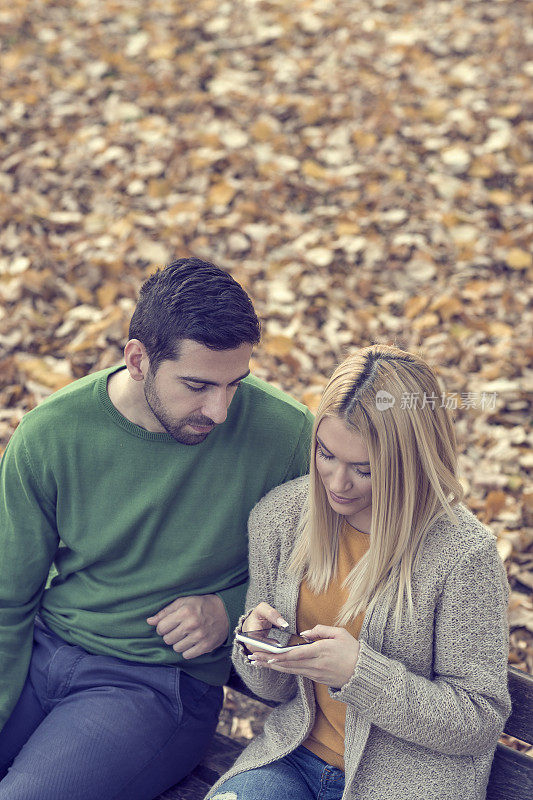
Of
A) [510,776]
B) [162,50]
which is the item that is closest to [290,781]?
[510,776]

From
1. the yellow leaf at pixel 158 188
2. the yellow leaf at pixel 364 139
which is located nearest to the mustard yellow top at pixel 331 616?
the yellow leaf at pixel 158 188

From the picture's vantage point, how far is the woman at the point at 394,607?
182 cm

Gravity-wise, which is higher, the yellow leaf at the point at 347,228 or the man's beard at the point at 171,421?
the man's beard at the point at 171,421

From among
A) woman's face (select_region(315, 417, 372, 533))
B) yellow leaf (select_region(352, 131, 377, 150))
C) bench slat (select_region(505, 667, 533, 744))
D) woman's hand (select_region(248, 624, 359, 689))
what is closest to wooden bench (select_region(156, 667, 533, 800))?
bench slat (select_region(505, 667, 533, 744))

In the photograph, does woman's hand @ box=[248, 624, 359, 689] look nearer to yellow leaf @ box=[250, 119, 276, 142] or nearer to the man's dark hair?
the man's dark hair

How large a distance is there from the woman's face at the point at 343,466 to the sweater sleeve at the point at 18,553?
76 centimetres

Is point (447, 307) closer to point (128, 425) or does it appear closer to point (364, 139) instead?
point (364, 139)

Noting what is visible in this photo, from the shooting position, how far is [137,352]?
6.84 feet

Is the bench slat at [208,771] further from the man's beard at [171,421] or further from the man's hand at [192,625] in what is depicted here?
the man's beard at [171,421]

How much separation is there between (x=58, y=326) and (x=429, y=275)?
1751 millimetres

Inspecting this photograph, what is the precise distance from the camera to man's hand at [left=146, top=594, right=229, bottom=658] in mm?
2182

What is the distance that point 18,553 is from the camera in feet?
7.29

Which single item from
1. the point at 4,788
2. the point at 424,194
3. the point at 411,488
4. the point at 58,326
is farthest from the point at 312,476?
the point at 424,194

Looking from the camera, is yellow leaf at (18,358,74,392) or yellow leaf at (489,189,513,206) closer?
yellow leaf at (18,358,74,392)
